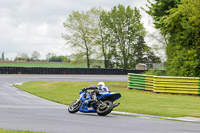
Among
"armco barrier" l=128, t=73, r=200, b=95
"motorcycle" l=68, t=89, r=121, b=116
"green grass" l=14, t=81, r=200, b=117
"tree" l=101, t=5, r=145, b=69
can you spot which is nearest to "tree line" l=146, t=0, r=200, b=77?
"armco barrier" l=128, t=73, r=200, b=95

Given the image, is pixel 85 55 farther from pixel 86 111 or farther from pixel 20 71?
pixel 86 111

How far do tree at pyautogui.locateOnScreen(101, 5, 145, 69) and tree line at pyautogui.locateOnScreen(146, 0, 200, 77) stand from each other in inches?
1785

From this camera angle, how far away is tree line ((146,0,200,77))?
30.8m

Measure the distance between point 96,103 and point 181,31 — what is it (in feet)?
A: 68.9

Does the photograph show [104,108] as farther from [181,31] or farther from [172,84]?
[181,31]

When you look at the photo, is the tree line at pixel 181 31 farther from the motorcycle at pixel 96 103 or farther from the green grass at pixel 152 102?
the motorcycle at pixel 96 103

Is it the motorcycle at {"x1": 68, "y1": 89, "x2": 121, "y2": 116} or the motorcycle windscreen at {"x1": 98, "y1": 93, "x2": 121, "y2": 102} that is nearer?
the motorcycle at {"x1": 68, "y1": 89, "x2": 121, "y2": 116}

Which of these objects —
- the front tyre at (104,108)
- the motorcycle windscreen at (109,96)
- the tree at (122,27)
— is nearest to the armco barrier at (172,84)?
the motorcycle windscreen at (109,96)

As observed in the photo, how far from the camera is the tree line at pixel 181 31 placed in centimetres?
3076

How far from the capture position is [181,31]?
3300 cm

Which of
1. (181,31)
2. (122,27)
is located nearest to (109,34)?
(122,27)

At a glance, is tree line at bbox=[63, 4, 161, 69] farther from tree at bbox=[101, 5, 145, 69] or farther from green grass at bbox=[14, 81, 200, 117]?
green grass at bbox=[14, 81, 200, 117]

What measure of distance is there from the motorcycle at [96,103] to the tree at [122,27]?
65833 millimetres

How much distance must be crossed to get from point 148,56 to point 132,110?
81105 millimetres
